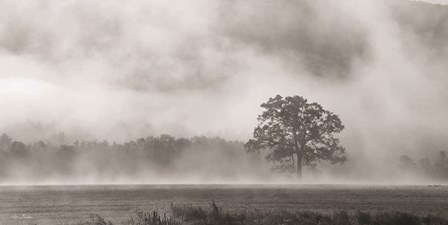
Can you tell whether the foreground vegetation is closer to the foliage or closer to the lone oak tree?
the lone oak tree

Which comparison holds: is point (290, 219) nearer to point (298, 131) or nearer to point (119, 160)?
point (298, 131)

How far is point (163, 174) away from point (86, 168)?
66.7ft

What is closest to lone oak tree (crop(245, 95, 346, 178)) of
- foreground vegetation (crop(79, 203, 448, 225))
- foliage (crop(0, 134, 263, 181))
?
foliage (crop(0, 134, 263, 181))

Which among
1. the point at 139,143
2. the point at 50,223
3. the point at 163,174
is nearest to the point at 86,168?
the point at 163,174

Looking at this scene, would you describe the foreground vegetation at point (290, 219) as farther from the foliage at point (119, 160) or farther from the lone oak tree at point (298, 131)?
the foliage at point (119, 160)

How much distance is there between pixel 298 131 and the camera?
10612cm

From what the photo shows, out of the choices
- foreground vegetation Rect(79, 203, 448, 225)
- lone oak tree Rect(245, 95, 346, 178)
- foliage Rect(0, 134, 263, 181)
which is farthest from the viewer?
foliage Rect(0, 134, 263, 181)

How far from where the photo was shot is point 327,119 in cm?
10569

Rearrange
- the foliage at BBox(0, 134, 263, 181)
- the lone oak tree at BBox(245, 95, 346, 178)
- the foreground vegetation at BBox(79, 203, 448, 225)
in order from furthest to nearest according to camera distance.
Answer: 1. the foliage at BBox(0, 134, 263, 181)
2. the lone oak tree at BBox(245, 95, 346, 178)
3. the foreground vegetation at BBox(79, 203, 448, 225)

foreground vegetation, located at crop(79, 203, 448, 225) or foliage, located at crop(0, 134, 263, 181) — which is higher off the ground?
foliage, located at crop(0, 134, 263, 181)

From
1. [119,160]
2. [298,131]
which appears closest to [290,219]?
[298,131]

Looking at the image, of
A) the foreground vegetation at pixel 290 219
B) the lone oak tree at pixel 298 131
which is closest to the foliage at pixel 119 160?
the lone oak tree at pixel 298 131

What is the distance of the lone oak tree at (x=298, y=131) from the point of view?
105 metres

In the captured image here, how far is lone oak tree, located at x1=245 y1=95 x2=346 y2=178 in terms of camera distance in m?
105
